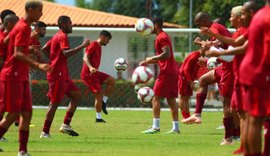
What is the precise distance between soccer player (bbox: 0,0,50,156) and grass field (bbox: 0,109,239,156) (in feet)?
1.83

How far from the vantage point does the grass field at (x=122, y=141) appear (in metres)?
12.5

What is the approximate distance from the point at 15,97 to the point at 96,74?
30.7ft

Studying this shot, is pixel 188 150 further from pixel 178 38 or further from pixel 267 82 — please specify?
pixel 178 38

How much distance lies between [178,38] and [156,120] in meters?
14.4

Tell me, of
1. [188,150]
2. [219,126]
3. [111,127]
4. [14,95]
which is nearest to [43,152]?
[14,95]

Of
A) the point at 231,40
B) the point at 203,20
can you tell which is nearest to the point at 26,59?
the point at 231,40

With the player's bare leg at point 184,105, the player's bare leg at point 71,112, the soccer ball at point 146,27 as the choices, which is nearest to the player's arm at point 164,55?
the soccer ball at point 146,27

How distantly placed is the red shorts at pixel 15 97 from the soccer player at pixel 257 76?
3.59m

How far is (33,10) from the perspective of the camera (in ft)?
39.2

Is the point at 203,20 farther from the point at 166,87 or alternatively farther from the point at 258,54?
the point at 258,54

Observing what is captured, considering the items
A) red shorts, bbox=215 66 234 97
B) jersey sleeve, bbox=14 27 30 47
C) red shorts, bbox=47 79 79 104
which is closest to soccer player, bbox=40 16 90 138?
red shorts, bbox=47 79 79 104

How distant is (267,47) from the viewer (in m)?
8.95

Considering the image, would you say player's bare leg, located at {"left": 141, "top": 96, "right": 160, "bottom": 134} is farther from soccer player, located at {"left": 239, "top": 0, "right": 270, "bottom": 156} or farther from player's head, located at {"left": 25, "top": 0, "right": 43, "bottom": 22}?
soccer player, located at {"left": 239, "top": 0, "right": 270, "bottom": 156}

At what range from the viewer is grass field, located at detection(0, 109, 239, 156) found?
1248 centimetres
